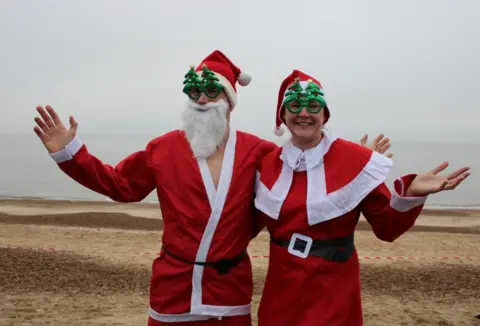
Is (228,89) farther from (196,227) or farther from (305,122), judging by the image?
(196,227)

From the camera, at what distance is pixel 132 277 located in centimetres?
725

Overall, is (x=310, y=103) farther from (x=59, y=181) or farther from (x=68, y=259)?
(x=59, y=181)

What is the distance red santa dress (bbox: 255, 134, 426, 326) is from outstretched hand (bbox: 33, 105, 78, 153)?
113cm

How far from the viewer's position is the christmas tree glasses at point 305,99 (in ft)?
9.29

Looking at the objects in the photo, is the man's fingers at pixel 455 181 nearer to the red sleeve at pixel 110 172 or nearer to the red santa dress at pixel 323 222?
the red santa dress at pixel 323 222

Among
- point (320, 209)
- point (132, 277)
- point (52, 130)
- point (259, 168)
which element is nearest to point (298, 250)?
point (320, 209)

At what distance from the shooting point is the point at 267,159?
3.05m

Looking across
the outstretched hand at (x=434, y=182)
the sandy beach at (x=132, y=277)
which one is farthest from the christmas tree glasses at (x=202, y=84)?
the sandy beach at (x=132, y=277)

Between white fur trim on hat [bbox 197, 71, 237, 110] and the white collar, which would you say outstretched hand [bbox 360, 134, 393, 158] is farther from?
white fur trim on hat [bbox 197, 71, 237, 110]

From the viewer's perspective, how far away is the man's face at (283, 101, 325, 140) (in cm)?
281

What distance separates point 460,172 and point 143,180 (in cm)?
175

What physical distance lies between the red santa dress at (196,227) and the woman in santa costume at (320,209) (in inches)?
7.7

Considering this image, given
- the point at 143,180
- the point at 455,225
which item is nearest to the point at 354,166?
the point at 143,180

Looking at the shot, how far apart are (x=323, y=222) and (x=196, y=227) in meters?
0.71
